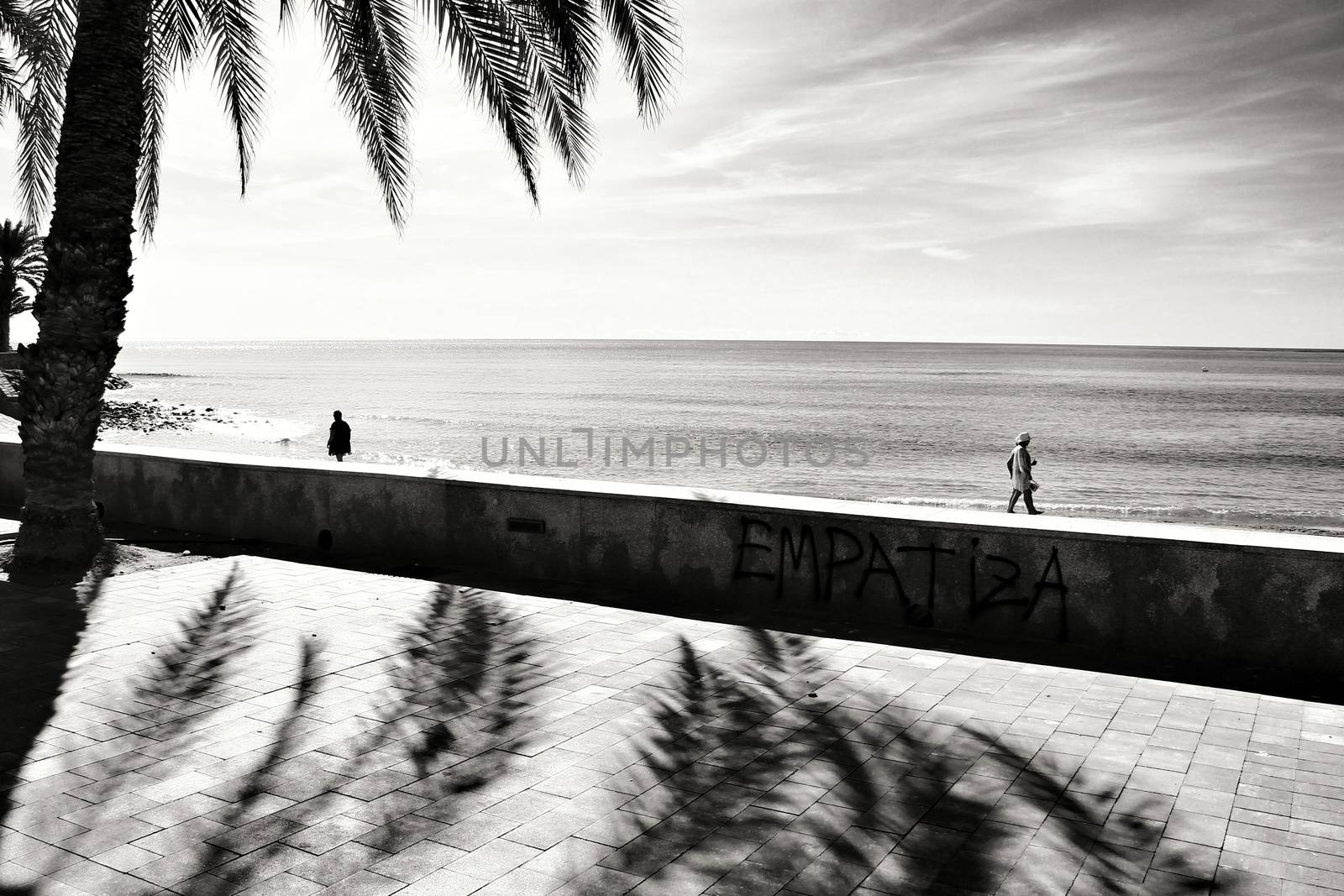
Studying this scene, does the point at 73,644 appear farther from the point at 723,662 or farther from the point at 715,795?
the point at 715,795

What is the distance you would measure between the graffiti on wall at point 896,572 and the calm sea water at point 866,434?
3.56 meters

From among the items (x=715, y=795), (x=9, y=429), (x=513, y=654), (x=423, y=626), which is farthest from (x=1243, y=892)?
(x=9, y=429)

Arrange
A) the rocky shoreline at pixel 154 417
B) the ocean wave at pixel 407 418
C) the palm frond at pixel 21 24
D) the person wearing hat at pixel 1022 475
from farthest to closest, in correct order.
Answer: the ocean wave at pixel 407 418 → the rocky shoreline at pixel 154 417 → the person wearing hat at pixel 1022 475 → the palm frond at pixel 21 24

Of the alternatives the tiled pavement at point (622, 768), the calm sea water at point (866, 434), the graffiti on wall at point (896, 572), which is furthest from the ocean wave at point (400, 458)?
the tiled pavement at point (622, 768)

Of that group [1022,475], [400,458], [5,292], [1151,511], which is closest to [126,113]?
[1022,475]

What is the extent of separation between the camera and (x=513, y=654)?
230 inches

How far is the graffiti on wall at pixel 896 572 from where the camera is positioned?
629 centimetres

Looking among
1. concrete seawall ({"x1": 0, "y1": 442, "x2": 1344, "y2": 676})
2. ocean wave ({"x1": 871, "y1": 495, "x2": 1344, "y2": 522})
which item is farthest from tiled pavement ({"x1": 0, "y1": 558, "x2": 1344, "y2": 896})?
ocean wave ({"x1": 871, "y1": 495, "x2": 1344, "y2": 522})

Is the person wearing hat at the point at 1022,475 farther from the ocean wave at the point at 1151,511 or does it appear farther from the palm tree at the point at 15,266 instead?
Answer: the palm tree at the point at 15,266

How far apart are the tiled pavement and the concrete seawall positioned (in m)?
0.58

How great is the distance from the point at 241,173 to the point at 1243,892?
10.7 m

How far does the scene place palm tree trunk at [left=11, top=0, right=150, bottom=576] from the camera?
7711 mm

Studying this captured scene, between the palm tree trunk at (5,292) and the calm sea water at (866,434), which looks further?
the palm tree trunk at (5,292)

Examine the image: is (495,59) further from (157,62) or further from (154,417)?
(154,417)
